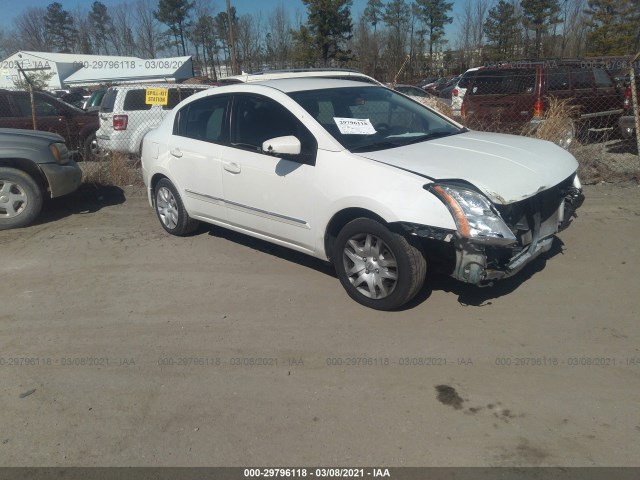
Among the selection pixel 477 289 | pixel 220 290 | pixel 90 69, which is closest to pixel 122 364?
pixel 220 290

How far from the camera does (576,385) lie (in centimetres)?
325

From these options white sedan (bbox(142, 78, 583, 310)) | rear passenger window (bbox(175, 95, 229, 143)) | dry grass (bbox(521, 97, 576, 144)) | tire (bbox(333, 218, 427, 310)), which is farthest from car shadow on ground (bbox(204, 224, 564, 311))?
dry grass (bbox(521, 97, 576, 144))

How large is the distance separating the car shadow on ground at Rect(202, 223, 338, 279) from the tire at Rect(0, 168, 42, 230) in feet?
7.47

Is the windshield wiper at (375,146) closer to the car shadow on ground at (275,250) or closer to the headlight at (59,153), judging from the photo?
the car shadow on ground at (275,250)

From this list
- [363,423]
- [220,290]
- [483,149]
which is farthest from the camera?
[220,290]

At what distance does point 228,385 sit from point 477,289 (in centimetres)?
225

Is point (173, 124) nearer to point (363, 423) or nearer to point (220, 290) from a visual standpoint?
point (220, 290)

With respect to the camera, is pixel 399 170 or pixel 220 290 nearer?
pixel 399 170

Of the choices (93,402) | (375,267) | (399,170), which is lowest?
(93,402)

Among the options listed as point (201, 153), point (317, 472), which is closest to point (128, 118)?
point (201, 153)

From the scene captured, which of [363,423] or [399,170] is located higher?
[399,170]

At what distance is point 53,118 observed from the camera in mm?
11648

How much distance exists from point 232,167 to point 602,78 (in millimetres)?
9660

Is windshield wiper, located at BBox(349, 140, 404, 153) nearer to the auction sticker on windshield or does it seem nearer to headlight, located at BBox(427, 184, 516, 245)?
the auction sticker on windshield
